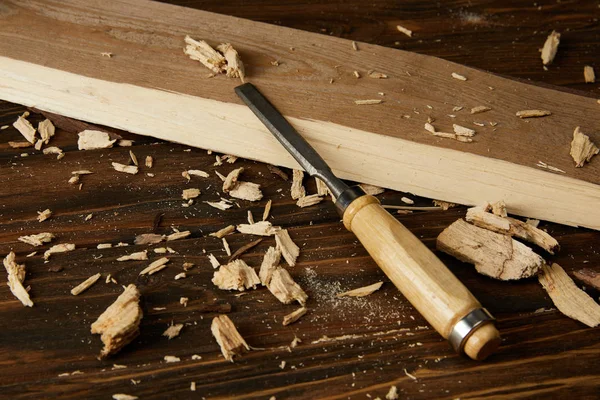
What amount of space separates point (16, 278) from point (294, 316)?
1.85 ft

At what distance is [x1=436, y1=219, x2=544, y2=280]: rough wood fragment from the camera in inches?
55.6

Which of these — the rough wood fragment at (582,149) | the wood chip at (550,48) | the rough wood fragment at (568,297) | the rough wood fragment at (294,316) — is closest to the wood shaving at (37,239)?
the rough wood fragment at (294,316)

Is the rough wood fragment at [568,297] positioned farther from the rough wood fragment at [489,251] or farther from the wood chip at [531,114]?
the wood chip at [531,114]

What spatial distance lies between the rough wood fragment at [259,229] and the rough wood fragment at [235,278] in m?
0.11

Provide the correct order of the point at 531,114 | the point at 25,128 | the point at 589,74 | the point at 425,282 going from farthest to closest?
1. the point at 589,74
2. the point at 25,128
3. the point at 531,114
4. the point at 425,282

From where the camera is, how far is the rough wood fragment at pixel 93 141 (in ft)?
5.65

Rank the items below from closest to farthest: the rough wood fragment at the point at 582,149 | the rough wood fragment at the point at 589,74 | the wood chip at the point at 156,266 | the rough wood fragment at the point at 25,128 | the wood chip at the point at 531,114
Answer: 1. the wood chip at the point at 156,266
2. the rough wood fragment at the point at 582,149
3. the wood chip at the point at 531,114
4. the rough wood fragment at the point at 25,128
5. the rough wood fragment at the point at 589,74

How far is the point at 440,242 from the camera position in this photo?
1464mm

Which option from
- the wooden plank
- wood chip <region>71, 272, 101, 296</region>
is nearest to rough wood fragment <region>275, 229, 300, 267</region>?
the wooden plank

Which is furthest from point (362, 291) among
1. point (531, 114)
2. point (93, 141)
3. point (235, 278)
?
point (93, 141)

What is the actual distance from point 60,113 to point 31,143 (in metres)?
0.11

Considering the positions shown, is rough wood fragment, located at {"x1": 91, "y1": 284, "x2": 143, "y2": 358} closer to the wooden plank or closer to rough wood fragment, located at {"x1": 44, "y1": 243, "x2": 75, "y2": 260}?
rough wood fragment, located at {"x1": 44, "y1": 243, "x2": 75, "y2": 260}

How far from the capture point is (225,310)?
136 cm

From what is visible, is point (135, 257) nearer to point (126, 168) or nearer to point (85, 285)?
point (85, 285)
